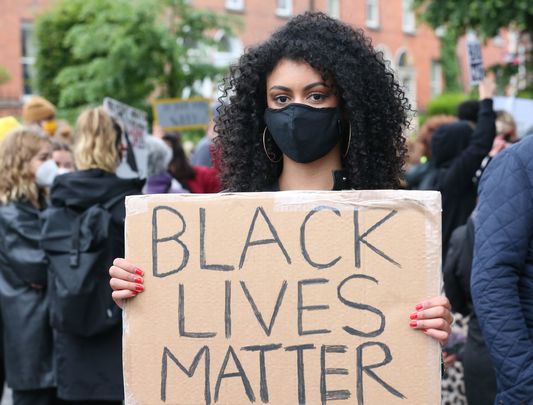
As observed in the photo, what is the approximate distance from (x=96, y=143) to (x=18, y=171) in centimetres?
56

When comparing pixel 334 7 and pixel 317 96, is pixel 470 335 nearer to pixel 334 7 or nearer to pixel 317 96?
pixel 317 96

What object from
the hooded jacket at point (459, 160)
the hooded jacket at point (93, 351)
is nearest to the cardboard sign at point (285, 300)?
the hooded jacket at point (93, 351)

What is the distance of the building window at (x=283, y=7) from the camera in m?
31.5

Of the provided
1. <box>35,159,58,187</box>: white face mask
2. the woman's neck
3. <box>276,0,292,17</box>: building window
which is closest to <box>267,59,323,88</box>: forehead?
the woman's neck

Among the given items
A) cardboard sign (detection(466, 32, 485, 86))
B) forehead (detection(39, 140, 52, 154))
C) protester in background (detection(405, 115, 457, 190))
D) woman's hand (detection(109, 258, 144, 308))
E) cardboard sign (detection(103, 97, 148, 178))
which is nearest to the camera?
woman's hand (detection(109, 258, 144, 308))

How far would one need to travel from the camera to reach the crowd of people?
104 inches

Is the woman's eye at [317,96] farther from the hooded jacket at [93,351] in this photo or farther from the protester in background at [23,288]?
the protester in background at [23,288]

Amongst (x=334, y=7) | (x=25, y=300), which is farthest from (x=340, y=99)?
(x=334, y=7)

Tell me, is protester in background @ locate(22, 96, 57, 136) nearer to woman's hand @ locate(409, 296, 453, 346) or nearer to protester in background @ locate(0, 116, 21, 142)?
protester in background @ locate(0, 116, 21, 142)

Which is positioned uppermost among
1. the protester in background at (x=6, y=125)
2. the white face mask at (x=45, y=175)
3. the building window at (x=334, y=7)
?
the building window at (x=334, y=7)

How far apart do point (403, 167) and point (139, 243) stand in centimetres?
89

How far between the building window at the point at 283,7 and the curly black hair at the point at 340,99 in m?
29.2

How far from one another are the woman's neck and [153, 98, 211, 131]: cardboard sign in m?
6.59

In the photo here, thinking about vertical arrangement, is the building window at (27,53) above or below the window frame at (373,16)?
below
